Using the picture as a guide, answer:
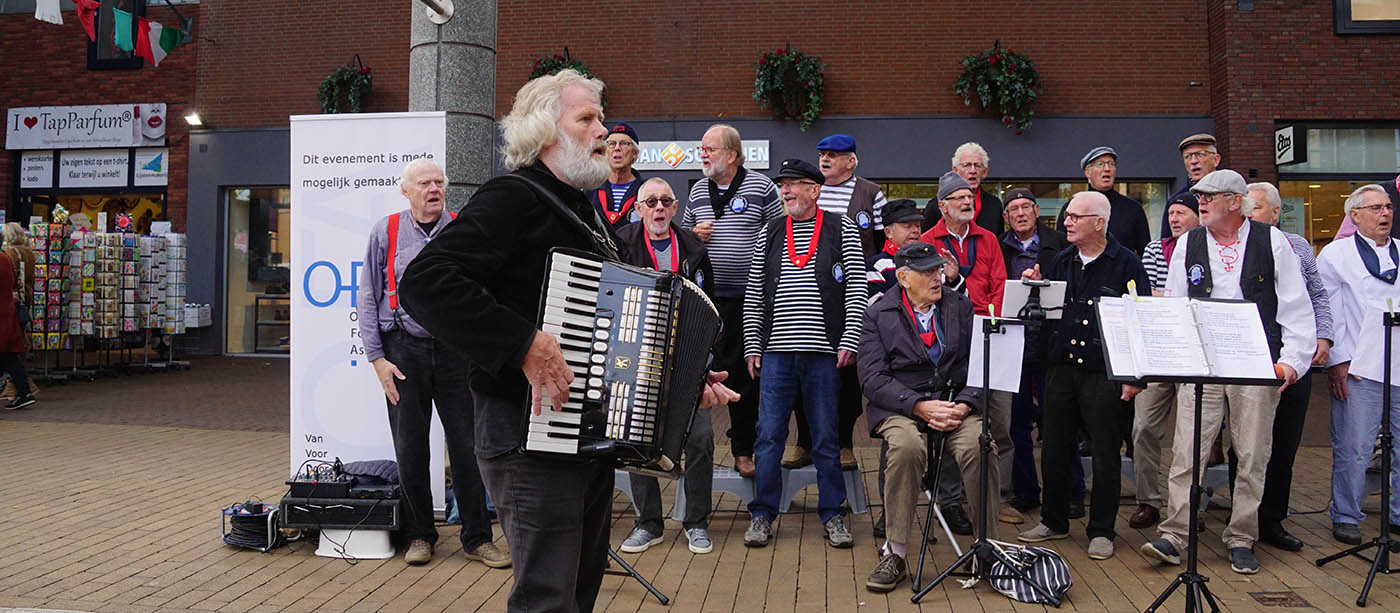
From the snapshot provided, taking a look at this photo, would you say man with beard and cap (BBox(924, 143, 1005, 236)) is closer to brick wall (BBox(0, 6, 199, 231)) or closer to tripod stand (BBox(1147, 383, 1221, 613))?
tripod stand (BBox(1147, 383, 1221, 613))

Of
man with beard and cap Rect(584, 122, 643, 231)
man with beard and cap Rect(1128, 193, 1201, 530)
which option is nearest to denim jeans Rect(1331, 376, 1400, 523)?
man with beard and cap Rect(1128, 193, 1201, 530)

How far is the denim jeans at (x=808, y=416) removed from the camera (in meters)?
5.67

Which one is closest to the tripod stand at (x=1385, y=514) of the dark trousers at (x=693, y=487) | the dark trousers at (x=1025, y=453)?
the dark trousers at (x=1025, y=453)

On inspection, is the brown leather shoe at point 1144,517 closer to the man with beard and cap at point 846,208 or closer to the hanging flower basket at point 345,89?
the man with beard and cap at point 846,208

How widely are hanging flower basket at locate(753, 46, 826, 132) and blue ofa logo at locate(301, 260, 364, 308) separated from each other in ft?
30.6

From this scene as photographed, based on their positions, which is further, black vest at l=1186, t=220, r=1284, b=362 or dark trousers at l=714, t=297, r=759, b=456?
dark trousers at l=714, t=297, r=759, b=456

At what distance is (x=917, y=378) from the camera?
212 inches

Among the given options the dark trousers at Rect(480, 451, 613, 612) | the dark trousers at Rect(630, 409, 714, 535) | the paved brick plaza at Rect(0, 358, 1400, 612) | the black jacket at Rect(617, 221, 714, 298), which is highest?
the black jacket at Rect(617, 221, 714, 298)

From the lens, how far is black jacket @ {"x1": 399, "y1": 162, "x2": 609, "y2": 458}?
260 centimetres

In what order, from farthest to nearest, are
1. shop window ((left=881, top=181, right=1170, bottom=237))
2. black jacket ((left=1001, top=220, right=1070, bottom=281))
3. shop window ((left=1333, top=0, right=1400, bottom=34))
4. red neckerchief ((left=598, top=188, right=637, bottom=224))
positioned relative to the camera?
shop window ((left=881, top=181, right=1170, bottom=237))
shop window ((left=1333, top=0, right=1400, bottom=34))
black jacket ((left=1001, top=220, right=1070, bottom=281))
red neckerchief ((left=598, top=188, right=637, bottom=224))

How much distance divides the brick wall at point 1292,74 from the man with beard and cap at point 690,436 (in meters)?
10.8

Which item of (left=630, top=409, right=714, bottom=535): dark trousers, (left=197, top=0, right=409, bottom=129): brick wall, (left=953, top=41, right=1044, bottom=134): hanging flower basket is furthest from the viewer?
(left=197, top=0, right=409, bottom=129): brick wall

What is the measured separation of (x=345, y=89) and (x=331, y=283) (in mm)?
10535

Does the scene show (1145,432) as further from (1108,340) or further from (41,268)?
(41,268)
